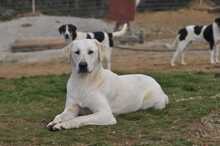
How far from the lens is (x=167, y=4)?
2673cm

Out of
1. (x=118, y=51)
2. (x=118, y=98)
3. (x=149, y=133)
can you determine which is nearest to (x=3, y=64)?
(x=118, y=51)

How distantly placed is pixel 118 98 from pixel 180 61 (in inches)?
341

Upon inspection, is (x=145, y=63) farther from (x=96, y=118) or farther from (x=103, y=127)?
(x=103, y=127)

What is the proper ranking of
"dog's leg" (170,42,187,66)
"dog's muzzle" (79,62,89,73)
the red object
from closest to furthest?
"dog's muzzle" (79,62,89,73), "dog's leg" (170,42,187,66), the red object

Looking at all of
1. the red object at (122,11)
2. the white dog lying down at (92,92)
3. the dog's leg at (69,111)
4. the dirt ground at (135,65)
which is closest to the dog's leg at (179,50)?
the dirt ground at (135,65)

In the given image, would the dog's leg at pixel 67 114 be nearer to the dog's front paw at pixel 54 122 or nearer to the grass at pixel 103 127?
the dog's front paw at pixel 54 122

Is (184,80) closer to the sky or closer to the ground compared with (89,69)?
closer to the ground

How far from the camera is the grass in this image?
6.58 m

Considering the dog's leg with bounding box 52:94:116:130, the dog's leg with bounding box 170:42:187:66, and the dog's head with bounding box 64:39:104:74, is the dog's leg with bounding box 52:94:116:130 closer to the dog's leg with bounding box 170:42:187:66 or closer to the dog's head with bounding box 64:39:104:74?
the dog's head with bounding box 64:39:104:74

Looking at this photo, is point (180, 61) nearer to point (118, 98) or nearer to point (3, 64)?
point (3, 64)

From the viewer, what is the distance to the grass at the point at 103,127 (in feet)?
21.6

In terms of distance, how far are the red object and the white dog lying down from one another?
12.7 m

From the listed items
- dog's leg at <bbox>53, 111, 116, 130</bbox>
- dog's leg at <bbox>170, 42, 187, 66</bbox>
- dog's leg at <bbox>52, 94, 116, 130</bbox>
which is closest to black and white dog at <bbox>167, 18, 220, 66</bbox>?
dog's leg at <bbox>170, 42, 187, 66</bbox>

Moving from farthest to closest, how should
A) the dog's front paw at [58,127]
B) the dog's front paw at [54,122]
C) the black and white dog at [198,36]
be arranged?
the black and white dog at [198,36], the dog's front paw at [54,122], the dog's front paw at [58,127]
